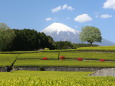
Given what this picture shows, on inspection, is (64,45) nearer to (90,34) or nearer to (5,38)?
(90,34)

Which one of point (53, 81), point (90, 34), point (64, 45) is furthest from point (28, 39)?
point (53, 81)

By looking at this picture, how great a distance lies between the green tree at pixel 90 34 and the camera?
137m

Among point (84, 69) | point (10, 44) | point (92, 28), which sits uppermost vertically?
point (92, 28)

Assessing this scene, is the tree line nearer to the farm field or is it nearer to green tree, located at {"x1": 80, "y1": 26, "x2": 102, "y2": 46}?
green tree, located at {"x1": 80, "y1": 26, "x2": 102, "y2": 46}

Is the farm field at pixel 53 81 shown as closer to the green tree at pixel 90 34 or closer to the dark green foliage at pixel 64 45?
the dark green foliage at pixel 64 45

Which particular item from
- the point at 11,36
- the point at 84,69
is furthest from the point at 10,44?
the point at 84,69

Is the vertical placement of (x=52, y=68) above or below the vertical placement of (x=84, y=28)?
below

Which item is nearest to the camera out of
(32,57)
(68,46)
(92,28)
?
(32,57)

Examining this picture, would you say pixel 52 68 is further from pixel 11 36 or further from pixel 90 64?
pixel 11 36

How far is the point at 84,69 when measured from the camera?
162 ft

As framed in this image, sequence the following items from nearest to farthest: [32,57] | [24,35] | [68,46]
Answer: [32,57]
[24,35]
[68,46]

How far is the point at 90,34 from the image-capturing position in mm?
138750

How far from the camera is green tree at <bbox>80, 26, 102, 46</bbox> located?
450 feet

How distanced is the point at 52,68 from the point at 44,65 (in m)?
1.79
